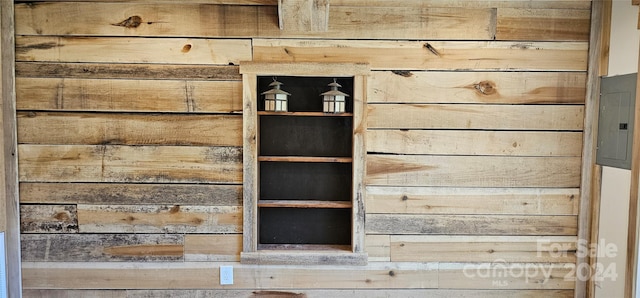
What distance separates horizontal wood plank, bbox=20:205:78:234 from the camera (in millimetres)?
2168

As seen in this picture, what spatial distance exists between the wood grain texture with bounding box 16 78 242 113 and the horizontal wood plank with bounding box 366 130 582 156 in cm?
87

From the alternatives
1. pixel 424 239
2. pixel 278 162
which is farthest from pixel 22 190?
pixel 424 239

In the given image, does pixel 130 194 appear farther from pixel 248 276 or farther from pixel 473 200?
pixel 473 200

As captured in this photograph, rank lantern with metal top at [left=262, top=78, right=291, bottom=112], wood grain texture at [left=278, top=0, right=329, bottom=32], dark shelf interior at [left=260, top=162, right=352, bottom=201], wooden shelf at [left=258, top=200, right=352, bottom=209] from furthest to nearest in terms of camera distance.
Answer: dark shelf interior at [left=260, top=162, right=352, bottom=201] < wooden shelf at [left=258, top=200, right=352, bottom=209] < lantern with metal top at [left=262, top=78, right=291, bottom=112] < wood grain texture at [left=278, top=0, right=329, bottom=32]

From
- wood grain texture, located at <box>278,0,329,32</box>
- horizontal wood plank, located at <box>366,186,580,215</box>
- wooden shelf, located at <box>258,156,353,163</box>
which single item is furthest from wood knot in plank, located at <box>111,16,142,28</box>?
horizontal wood plank, located at <box>366,186,580,215</box>

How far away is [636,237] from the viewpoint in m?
1.86

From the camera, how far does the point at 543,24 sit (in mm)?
2150

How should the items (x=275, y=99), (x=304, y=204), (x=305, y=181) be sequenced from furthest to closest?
(x=305, y=181) < (x=304, y=204) < (x=275, y=99)

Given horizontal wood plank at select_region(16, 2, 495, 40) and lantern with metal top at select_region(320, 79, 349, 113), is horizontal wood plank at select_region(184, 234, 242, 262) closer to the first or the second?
lantern with metal top at select_region(320, 79, 349, 113)

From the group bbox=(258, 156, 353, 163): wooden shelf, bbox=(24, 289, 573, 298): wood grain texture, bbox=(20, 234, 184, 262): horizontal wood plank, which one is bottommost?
bbox=(24, 289, 573, 298): wood grain texture

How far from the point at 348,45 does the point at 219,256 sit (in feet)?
4.53

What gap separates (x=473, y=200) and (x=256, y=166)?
1232mm

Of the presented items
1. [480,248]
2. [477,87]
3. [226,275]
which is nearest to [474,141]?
[477,87]

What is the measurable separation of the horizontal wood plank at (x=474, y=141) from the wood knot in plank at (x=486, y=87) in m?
0.22
